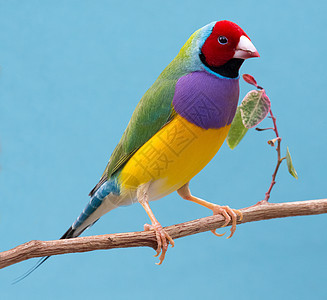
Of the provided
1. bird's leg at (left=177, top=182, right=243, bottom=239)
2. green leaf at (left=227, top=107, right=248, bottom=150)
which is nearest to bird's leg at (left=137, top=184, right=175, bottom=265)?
bird's leg at (left=177, top=182, right=243, bottom=239)

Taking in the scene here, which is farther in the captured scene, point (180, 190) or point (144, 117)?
point (180, 190)

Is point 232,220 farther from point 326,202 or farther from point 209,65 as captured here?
point 209,65

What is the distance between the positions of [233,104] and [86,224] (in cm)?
71

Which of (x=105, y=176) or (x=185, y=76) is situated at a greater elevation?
(x=185, y=76)

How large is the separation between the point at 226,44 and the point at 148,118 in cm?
35

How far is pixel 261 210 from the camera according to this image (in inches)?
69.5

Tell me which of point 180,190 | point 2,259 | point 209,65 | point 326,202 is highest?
point 209,65

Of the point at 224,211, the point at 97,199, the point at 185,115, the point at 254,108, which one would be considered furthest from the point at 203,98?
the point at 97,199

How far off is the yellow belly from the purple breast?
0.03 m

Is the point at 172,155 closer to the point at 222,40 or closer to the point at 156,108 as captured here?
the point at 156,108

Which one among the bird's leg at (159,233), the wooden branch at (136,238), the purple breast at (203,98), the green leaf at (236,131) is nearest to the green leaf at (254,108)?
the green leaf at (236,131)

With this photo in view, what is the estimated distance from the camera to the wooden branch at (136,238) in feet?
4.66

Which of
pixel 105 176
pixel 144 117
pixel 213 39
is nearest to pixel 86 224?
pixel 105 176

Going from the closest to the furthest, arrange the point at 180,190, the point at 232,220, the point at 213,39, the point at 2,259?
the point at 2,259, the point at 213,39, the point at 232,220, the point at 180,190
